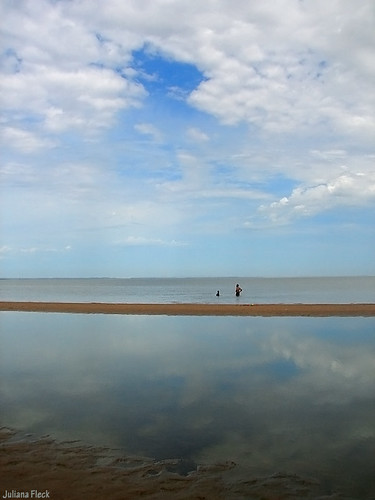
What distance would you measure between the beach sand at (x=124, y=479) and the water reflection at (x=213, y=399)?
37cm

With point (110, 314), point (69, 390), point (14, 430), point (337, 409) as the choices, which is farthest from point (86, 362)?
point (110, 314)

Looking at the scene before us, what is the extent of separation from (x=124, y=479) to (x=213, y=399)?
170 inches

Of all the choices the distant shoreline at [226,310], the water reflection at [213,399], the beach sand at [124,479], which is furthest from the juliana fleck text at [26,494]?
the distant shoreline at [226,310]

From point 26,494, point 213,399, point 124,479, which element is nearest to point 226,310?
point 213,399

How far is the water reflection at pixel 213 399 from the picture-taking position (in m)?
7.66

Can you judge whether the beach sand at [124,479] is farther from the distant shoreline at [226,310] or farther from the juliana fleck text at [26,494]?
the distant shoreline at [226,310]

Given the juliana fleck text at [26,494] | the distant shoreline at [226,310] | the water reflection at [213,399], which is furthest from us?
the distant shoreline at [226,310]

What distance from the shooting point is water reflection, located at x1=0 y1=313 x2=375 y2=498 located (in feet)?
25.1

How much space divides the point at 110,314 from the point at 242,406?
95.7ft

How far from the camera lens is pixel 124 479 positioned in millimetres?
6691

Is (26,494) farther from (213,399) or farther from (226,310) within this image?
(226,310)

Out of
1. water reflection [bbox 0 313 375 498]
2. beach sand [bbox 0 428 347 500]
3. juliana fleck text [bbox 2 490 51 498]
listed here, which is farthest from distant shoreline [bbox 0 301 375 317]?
juliana fleck text [bbox 2 490 51 498]

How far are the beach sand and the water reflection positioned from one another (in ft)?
1.21

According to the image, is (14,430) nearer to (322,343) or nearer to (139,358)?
(139,358)
